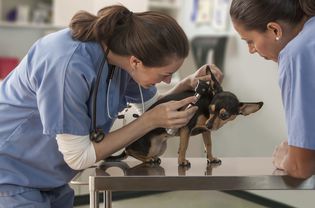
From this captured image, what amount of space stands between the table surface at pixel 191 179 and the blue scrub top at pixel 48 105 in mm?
104

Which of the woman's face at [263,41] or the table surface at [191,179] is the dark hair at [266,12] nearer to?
the woman's face at [263,41]

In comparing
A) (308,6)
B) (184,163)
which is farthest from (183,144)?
(308,6)

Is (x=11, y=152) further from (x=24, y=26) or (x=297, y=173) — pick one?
(x=24, y=26)

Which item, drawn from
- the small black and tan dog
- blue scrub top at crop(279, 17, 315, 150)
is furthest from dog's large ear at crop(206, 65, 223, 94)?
blue scrub top at crop(279, 17, 315, 150)

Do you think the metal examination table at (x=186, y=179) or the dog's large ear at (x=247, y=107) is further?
the dog's large ear at (x=247, y=107)

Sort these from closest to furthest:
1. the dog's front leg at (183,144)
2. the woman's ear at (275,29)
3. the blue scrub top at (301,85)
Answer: the blue scrub top at (301,85) → the woman's ear at (275,29) → the dog's front leg at (183,144)

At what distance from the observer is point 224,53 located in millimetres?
2598

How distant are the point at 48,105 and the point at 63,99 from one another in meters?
0.03

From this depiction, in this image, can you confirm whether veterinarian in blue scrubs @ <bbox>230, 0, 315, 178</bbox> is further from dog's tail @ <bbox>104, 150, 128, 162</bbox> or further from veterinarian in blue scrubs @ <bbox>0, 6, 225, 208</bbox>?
dog's tail @ <bbox>104, 150, 128, 162</bbox>

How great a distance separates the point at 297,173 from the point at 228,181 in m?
0.14

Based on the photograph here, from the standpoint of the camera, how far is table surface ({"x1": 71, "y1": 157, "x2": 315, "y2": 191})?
0.98 metres

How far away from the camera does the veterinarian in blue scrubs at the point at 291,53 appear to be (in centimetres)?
89

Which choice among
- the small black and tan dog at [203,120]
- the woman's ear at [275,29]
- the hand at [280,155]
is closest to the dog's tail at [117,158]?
the small black and tan dog at [203,120]

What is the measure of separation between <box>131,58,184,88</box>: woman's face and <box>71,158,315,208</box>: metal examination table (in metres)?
0.20
